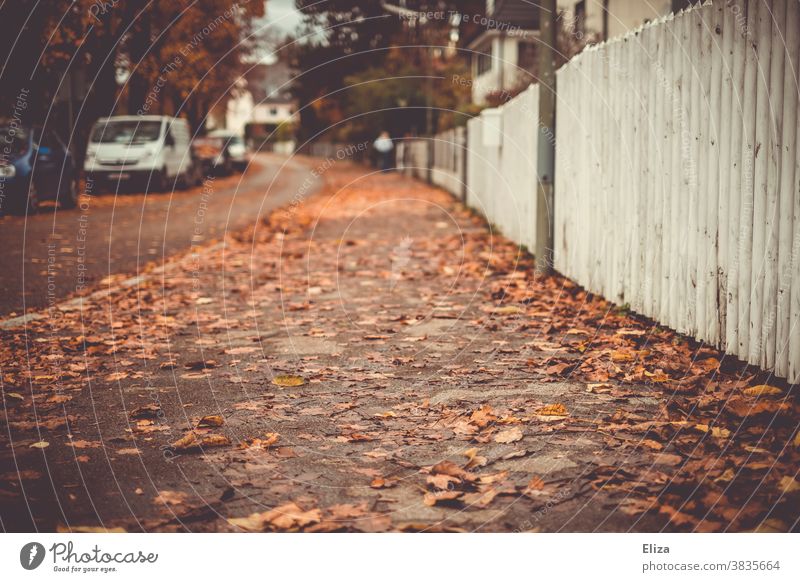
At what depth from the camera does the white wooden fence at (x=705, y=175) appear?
4.37 metres

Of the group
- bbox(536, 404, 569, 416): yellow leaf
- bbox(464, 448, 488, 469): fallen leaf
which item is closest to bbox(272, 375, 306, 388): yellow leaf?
bbox(536, 404, 569, 416): yellow leaf

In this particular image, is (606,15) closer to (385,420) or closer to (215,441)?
(385,420)

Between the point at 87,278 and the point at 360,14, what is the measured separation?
5732cm

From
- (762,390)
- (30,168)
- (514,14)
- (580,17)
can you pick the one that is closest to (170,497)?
(762,390)

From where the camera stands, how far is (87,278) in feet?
31.2

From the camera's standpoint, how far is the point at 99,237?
13930 mm

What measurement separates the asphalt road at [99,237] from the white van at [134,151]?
0.73 meters

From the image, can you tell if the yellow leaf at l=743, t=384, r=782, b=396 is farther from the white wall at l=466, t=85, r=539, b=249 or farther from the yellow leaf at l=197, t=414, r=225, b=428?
the white wall at l=466, t=85, r=539, b=249

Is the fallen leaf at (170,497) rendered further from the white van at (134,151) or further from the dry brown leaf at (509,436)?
the white van at (134,151)

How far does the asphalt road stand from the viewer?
8.95 metres

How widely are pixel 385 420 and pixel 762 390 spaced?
6.11ft

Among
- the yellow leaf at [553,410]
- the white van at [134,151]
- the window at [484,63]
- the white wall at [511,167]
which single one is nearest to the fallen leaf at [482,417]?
the yellow leaf at [553,410]

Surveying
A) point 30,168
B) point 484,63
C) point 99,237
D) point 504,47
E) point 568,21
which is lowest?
point 99,237

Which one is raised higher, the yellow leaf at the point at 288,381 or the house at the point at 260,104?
the house at the point at 260,104
